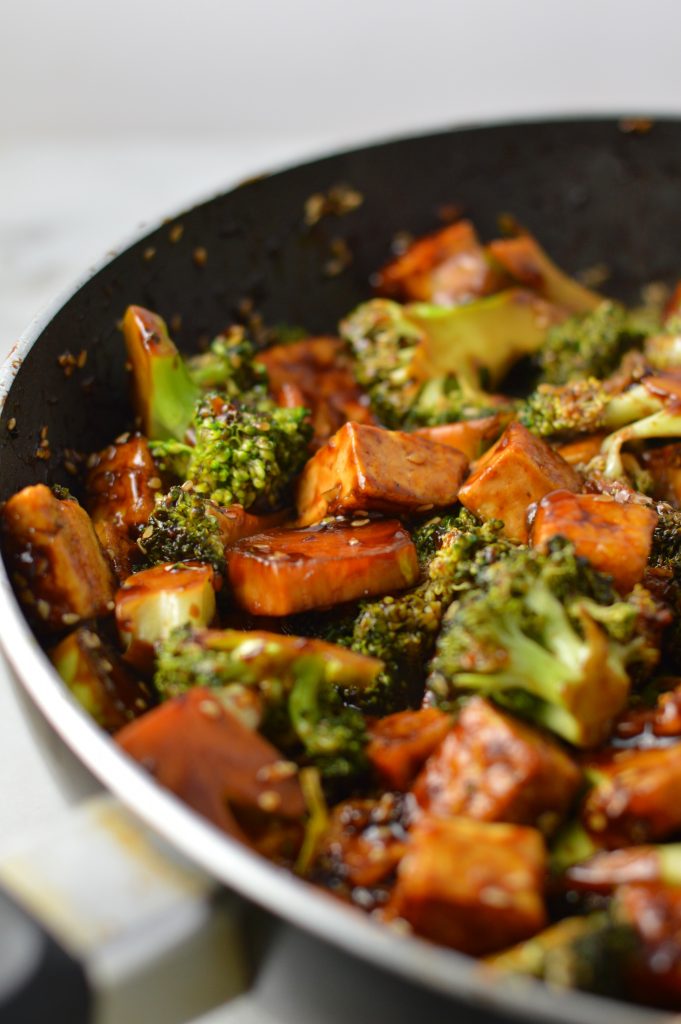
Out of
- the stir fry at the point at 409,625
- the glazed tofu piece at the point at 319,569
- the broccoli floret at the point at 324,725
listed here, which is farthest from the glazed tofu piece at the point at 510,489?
the broccoli floret at the point at 324,725

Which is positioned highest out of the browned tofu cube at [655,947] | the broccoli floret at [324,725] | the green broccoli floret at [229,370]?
the green broccoli floret at [229,370]

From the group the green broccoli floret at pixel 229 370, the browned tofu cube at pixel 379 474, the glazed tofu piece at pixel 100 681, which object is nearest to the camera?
the glazed tofu piece at pixel 100 681

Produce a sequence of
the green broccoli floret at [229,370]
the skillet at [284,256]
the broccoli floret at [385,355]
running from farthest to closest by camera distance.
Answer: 1. the broccoli floret at [385,355]
2. the green broccoli floret at [229,370]
3. the skillet at [284,256]

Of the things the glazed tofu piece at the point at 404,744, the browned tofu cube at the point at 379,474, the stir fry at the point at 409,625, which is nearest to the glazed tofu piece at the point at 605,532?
the stir fry at the point at 409,625

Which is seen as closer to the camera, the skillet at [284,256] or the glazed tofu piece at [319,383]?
the skillet at [284,256]

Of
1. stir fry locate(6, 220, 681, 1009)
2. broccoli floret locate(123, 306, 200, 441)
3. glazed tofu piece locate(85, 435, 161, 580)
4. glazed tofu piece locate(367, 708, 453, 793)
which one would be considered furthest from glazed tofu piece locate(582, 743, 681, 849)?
broccoli floret locate(123, 306, 200, 441)

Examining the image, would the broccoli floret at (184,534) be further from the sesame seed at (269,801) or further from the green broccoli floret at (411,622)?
the sesame seed at (269,801)

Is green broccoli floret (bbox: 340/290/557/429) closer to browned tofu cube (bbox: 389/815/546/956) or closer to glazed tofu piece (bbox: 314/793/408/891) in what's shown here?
glazed tofu piece (bbox: 314/793/408/891)

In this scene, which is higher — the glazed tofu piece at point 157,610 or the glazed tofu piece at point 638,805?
the glazed tofu piece at point 157,610
